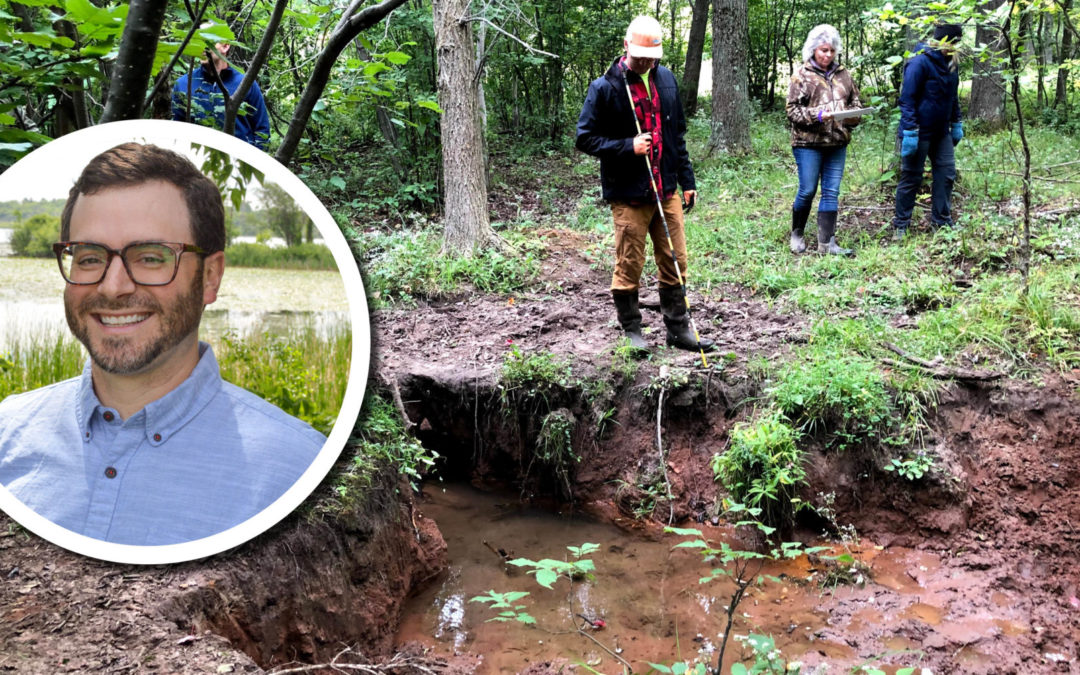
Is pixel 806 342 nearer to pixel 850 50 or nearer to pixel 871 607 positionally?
pixel 871 607

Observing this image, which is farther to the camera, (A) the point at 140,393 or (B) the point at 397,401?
(B) the point at 397,401

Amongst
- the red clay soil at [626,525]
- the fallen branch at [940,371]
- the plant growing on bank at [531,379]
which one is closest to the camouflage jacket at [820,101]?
the red clay soil at [626,525]

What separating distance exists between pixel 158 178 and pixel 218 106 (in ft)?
4.21

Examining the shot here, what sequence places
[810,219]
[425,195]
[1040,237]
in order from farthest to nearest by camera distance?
[425,195], [810,219], [1040,237]

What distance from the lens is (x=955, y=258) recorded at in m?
6.46

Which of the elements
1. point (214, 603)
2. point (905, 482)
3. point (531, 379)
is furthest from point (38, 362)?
point (905, 482)

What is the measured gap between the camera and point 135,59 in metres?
1.66

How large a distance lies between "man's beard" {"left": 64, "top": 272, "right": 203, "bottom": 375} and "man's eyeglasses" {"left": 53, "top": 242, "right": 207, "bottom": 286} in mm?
43

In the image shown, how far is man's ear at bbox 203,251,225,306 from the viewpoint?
5.65ft

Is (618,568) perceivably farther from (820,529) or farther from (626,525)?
(820,529)

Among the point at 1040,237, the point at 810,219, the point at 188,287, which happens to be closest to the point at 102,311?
the point at 188,287

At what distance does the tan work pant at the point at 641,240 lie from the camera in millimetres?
5059

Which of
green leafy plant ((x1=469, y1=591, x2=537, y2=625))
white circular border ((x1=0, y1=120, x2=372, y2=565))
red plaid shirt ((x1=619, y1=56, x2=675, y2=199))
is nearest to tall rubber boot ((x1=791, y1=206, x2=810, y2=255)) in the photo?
red plaid shirt ((x1=619, y1=56, x2=675, y2=199))

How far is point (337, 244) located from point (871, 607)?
3.65 m
